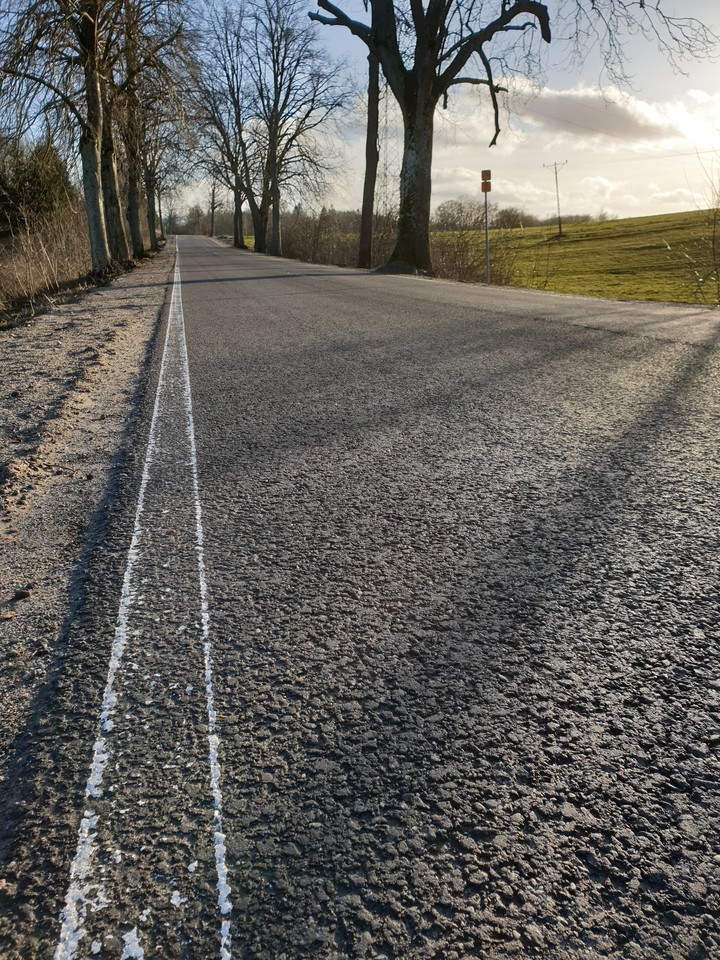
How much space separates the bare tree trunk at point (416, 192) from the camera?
18.3 m

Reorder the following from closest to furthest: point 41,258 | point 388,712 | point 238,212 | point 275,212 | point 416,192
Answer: point 388,712, point 41,258, point 416,192, point 275,212, point 238,212

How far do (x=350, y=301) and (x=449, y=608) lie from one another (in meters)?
8.72

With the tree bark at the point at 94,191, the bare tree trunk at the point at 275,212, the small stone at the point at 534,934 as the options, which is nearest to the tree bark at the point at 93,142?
the tree bark at the point at 94,191

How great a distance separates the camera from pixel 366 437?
12.2 feet

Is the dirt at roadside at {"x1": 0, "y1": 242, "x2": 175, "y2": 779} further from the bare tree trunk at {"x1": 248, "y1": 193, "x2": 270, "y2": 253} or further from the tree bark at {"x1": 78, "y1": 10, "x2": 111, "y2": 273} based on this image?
the bare tree trunk at {"x1": 248, "y1": 193, "x2": 270, "y2": 253}

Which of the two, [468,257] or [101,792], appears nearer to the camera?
[101,792]

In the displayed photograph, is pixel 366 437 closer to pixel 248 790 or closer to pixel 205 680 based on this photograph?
pixel 205 680

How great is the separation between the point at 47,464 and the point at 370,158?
22.6 m

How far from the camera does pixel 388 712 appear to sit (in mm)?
1628

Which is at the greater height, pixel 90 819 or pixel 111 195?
pixel 111 195

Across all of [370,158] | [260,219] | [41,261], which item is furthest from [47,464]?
[260,219]

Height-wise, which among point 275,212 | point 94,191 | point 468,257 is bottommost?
point 468,257

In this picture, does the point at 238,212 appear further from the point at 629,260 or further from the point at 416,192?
the point at 416,192

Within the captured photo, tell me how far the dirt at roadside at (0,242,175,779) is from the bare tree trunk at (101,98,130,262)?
37.5ft
